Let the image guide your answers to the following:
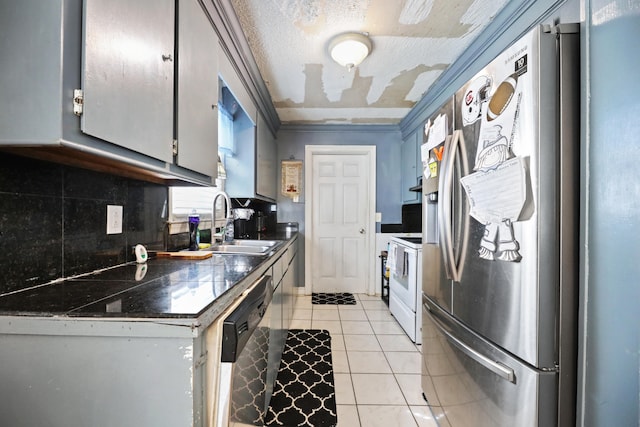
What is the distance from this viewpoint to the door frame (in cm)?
376

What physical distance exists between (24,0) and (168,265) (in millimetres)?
988

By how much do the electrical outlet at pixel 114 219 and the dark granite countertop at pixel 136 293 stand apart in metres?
0.18

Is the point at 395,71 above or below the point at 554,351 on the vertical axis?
above

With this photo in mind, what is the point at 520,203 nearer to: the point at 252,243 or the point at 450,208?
the point at 450,208

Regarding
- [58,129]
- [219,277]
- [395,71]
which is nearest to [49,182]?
[58,129]

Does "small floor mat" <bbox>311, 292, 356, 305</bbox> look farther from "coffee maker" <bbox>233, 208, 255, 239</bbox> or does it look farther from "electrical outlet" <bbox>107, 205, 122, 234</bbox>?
"electrical outlet" <bbox>107, 205, 122, 234</bbox>

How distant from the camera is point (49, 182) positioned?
3.06 feet

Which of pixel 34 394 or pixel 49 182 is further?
pixel 49 182

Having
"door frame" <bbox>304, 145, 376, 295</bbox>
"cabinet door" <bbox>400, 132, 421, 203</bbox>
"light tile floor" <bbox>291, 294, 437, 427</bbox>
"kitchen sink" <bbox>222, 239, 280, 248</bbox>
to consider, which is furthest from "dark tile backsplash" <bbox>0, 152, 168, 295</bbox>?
"cabinet door" <bbox>400, 132, 421, 203</bbox>

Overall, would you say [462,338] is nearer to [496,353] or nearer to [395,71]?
[496,353]

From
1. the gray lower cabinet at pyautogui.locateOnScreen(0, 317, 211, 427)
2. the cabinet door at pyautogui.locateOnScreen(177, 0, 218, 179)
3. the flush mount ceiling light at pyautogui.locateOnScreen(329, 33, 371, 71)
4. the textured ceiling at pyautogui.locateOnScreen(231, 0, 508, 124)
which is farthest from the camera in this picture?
the flush mount ceiling light at pyautogui.locateOnScreen(329, 33, 371, 71)

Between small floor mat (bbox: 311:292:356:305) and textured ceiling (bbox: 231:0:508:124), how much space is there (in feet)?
7.95

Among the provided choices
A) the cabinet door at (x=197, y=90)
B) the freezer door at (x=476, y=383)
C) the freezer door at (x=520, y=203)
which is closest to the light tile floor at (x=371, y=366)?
the freezer door at (x=476, y=383)

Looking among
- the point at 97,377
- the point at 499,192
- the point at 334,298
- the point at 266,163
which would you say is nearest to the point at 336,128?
the point at 266,163
